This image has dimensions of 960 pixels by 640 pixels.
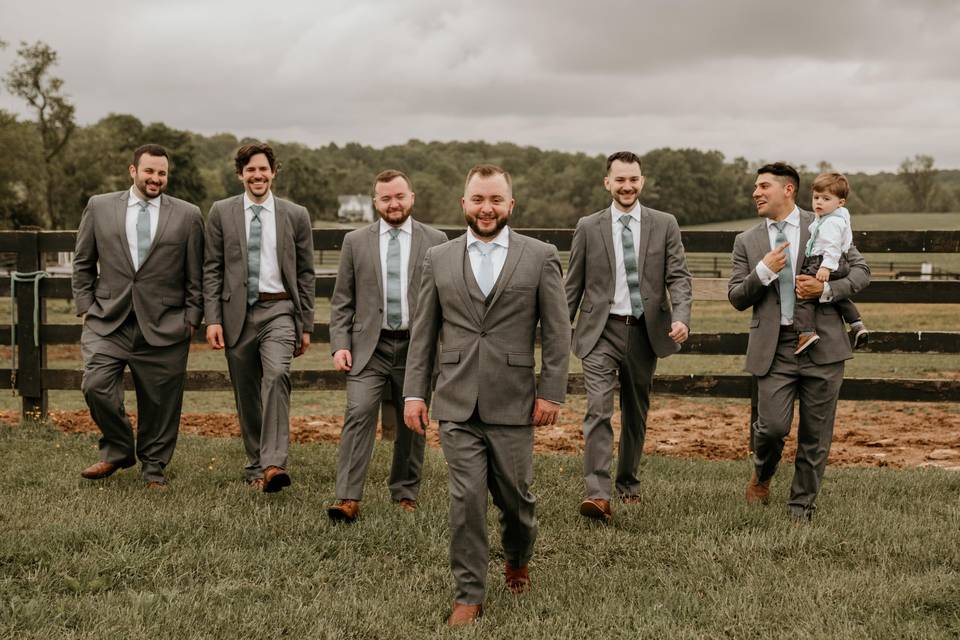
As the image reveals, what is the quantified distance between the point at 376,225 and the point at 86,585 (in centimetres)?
276

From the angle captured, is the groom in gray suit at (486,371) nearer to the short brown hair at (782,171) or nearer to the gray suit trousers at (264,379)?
the gray suit trousers at (264,379)

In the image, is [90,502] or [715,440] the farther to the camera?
[715,440]

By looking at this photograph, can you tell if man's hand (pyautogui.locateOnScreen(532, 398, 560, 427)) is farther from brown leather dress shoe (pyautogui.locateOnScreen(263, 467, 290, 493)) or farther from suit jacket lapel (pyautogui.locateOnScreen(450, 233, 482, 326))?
Answer: brown leather dress shoe (pyautogui.locateOnScreen(263, 467, 290, 493))

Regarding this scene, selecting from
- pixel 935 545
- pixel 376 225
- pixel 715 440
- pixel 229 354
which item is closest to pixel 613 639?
pixel 935 545

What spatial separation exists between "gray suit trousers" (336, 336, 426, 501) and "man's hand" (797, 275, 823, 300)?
→ 2.46m

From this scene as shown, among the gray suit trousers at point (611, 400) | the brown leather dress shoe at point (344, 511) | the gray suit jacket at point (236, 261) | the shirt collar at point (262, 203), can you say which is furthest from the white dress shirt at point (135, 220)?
the gray suit trousers at point (611, 400)

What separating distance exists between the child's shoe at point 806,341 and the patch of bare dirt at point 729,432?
234cm

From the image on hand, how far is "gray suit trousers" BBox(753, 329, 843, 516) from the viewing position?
5891 millimetres

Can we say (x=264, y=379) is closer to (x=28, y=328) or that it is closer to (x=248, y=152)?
(x=248, y=152)

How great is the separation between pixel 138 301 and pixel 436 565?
9.80ft

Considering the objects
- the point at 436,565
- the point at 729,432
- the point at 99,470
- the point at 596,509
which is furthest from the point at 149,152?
the point at 729,432

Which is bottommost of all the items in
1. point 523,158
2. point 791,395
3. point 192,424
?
point 192,424

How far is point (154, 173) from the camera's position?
21.3 feet

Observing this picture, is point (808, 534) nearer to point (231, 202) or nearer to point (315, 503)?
point (315, 503)
